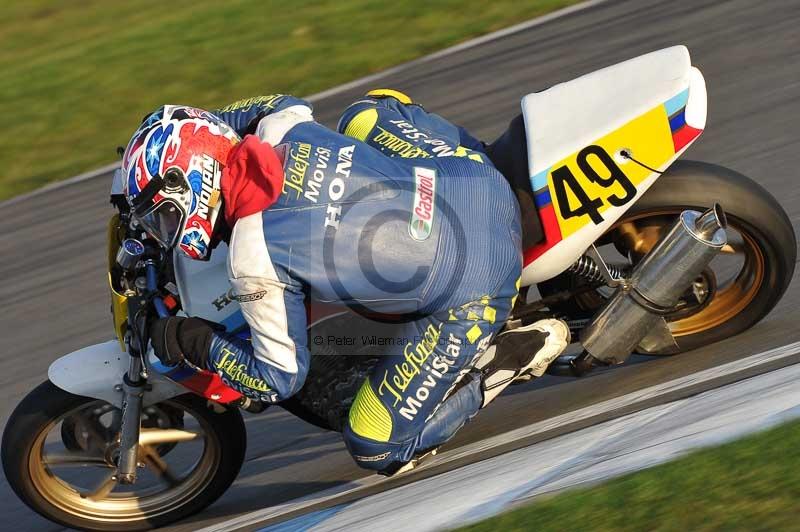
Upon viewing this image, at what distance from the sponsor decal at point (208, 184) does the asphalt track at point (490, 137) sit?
144 cm

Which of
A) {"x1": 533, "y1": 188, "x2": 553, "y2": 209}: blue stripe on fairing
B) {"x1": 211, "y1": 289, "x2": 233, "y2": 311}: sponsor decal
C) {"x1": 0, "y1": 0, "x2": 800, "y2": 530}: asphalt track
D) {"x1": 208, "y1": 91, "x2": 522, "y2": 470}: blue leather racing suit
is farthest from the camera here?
{"x1": 0, "y1": 0, "x2": 800, "y2": 530}: asphalt track

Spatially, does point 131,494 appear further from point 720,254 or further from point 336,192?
point 720,254

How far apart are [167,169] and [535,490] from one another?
62.8 inches

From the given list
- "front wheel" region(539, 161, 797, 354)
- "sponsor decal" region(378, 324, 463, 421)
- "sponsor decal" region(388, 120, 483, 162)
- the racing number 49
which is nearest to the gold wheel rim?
"sponsor decal" region(378, 324, 463, 421)

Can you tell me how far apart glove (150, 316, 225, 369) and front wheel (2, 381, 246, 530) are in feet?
1.77

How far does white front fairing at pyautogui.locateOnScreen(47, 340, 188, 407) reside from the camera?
162 inches

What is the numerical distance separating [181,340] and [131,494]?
116 centimetres

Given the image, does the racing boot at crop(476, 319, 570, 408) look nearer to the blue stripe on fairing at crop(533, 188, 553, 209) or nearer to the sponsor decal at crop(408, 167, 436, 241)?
the blue stripe on fairing at crop(533, 188, 553, 209)

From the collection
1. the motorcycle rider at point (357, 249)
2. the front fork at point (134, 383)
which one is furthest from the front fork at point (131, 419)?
the motorcycle rider at point (357, 249)

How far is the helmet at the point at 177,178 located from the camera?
11.8 feet

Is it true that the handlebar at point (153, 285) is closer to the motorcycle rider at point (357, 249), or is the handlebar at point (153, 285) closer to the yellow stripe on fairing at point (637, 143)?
the motorcycle rider at point (357, 249)

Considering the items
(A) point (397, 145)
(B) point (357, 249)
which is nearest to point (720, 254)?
(A) point (397, 145)

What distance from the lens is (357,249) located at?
3754mm

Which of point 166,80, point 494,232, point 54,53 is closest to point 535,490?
point 494,232
